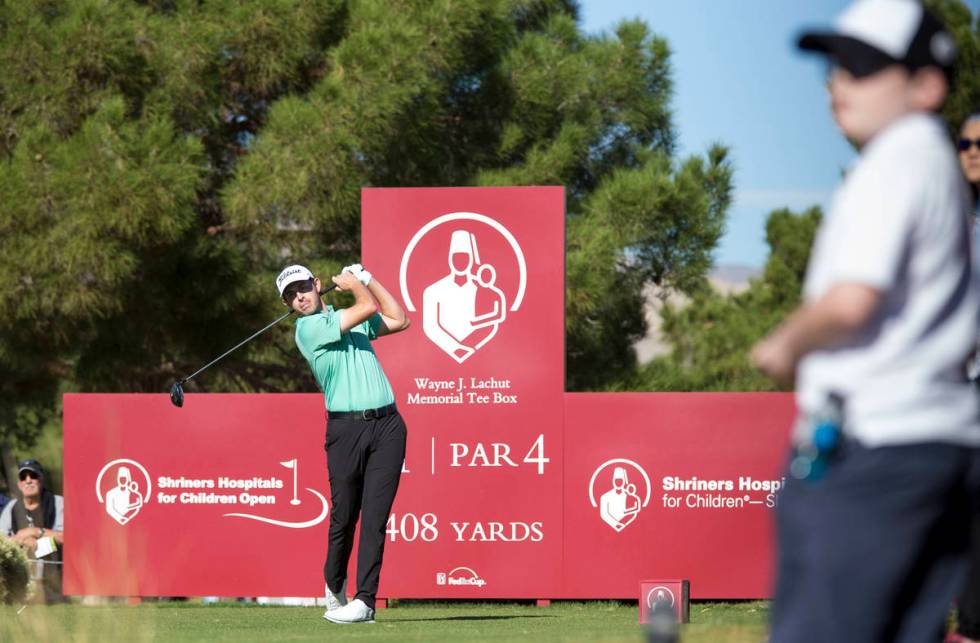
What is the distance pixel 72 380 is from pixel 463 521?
777cm

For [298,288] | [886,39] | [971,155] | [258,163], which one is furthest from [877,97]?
[258,163]

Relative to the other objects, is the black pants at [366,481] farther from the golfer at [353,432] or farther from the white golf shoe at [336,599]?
the white golf shoe at [336,599]

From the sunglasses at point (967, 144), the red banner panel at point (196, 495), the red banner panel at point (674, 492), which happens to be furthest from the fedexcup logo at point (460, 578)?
the sunglasses at point (967, 144)

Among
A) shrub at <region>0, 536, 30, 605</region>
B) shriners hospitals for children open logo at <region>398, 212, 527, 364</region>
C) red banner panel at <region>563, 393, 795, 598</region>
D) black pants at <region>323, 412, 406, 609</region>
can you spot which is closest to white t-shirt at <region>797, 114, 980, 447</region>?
black pants at <region>323, 412, 406, 609</region>

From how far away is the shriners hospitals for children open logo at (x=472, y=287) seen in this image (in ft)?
33.4

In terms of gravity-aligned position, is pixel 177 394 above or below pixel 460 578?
above

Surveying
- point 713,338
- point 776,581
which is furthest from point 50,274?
point 713,338

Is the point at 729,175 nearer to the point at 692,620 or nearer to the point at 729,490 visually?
the point at 729,490

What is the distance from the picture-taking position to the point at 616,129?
18.8m

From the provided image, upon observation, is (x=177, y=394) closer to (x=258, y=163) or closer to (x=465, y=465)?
(x=465, y=465)

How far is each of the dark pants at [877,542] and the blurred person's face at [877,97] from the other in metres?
0.54

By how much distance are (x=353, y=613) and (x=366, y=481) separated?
67 cm

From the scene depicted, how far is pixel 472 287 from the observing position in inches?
401

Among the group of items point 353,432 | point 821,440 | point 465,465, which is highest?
point 821,440
